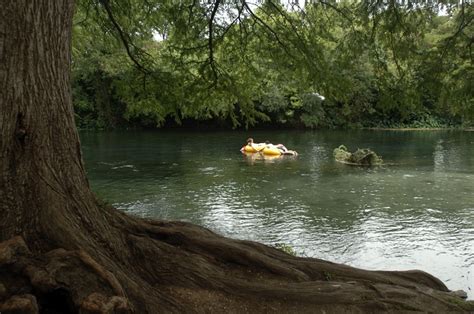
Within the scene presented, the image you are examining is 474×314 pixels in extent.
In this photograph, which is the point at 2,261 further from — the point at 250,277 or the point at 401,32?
the point at 401,32

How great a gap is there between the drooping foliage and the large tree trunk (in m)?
3.04

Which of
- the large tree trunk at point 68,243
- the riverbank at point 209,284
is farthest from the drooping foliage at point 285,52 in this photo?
the large tree trunk at point 68,243

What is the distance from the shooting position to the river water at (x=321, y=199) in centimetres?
902

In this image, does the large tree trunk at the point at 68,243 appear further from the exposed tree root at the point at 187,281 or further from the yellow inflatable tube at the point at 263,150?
the yellow inflatable tube at the point at 263,150

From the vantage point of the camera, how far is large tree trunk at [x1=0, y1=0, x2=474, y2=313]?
2750 mm

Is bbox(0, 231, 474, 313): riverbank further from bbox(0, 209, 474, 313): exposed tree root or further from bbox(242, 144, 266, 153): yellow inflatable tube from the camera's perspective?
bbox(242, 144, 266, 153): yellow inflatable tube

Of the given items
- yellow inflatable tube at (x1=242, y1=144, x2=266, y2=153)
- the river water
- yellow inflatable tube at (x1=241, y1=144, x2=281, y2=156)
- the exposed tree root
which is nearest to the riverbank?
the exposed tree root

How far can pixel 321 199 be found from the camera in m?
13.3

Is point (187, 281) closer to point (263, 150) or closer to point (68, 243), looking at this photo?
point (68, 243)

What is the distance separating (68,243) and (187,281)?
1.02m

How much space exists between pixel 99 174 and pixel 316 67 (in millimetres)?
12281

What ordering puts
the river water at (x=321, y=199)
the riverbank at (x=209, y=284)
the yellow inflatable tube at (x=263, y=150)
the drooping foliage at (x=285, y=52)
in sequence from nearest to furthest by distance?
the riverbank at (x=209, y=284) → the drooping foliage at (x=285, y=52) → the river water at (x=321, y=199) → the yellow inflatable tube at (x=263, y=150)

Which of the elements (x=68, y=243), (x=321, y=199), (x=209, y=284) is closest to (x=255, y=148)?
(x=321, y=199)

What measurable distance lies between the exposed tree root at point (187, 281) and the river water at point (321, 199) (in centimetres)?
372
